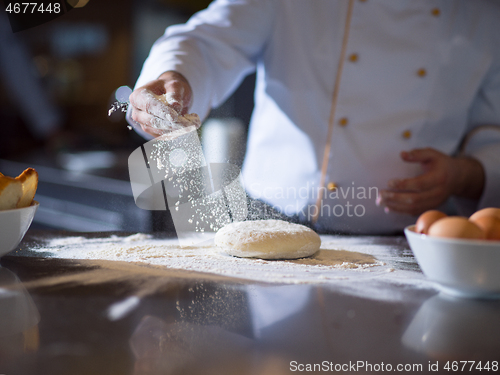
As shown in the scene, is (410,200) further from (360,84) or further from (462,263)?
(462,263)

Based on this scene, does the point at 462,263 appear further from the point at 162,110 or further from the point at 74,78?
the point at 74,78

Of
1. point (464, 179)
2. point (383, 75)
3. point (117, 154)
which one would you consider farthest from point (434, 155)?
point (117, 154)

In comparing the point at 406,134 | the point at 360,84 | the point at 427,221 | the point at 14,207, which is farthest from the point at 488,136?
the point at 14,207

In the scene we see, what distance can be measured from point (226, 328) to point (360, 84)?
0.87 m

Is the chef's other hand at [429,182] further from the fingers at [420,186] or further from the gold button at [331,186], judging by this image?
the gold button at [331,186]

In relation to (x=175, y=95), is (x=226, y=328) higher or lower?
lower

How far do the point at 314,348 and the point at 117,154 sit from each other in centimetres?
235

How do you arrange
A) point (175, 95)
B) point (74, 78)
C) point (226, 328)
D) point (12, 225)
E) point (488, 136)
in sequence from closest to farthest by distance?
point (226, 328)
point (12, 225)
point (175, 95)
point (488, 136)
point (74, 78)

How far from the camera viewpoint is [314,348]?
38 centimetres

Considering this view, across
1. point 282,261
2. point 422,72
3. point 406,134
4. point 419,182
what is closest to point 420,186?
point 419,182

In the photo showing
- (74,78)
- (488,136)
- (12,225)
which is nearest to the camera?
(12,225)

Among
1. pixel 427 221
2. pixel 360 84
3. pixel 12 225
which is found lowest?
pixel 12 225

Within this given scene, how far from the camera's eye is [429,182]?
40.1 inches

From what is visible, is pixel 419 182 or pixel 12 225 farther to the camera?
pixel 419 182
